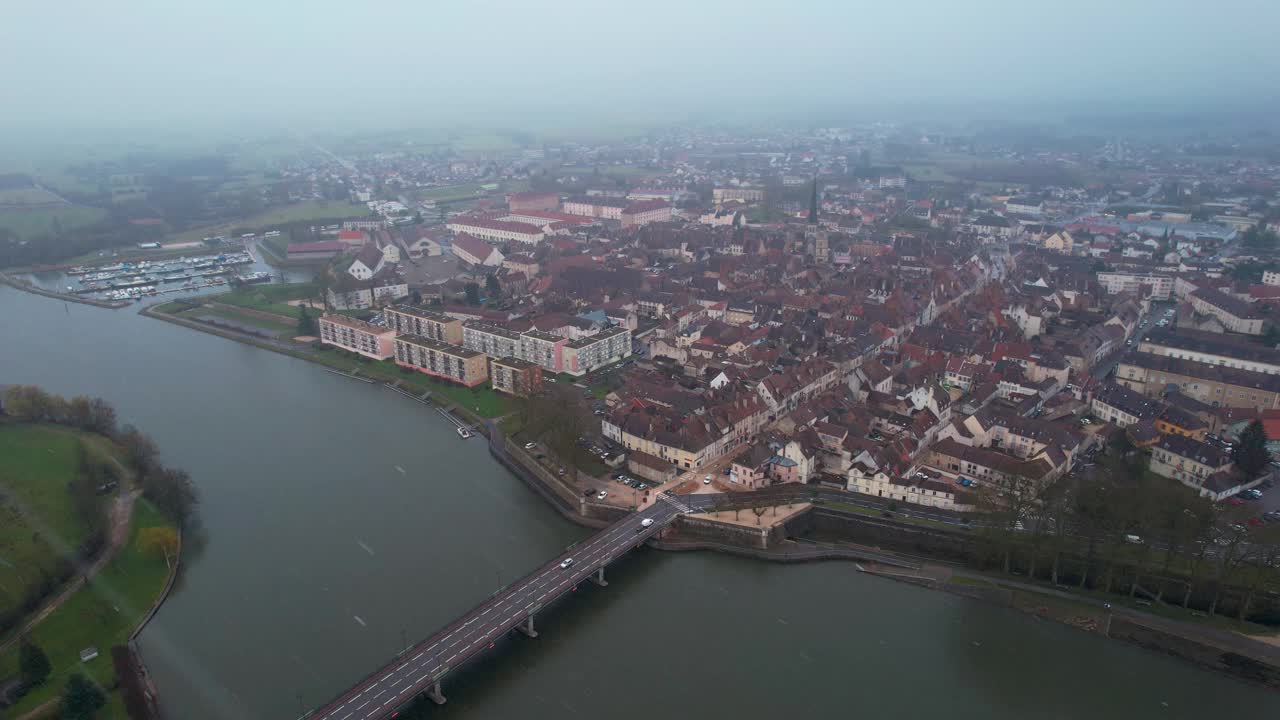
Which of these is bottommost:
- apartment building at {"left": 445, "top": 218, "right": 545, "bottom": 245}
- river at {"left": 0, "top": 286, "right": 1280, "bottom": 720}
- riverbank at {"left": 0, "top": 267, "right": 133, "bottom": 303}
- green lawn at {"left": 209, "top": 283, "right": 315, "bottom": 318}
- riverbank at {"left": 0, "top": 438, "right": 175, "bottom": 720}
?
river at {"left": 0, "top": 286, "right": 1280, "bottom": 720}

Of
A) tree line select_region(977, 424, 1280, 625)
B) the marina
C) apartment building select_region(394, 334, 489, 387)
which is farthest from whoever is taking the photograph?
the marina

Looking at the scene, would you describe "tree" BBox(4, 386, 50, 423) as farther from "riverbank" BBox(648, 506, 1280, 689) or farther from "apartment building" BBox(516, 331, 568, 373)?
"riverbank" BBox(648, 506, 1280, 689)

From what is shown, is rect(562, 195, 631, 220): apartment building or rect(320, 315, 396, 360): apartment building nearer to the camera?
rect(320, 315, 396, 360): apartment building

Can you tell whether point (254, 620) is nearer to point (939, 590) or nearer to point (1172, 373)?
point (939, 590)

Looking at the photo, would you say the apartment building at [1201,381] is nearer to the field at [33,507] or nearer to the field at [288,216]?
the field at [33,507]

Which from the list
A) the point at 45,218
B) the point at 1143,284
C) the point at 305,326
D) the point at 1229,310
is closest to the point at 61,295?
the point at 305,326

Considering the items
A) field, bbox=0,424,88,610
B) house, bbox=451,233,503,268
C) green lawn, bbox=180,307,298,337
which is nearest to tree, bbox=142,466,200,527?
field, bbox=0,424,88,610

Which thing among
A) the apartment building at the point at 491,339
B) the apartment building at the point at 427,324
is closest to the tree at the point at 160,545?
the apartment building at the point at 491,339

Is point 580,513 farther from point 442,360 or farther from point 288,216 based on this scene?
point 288,216

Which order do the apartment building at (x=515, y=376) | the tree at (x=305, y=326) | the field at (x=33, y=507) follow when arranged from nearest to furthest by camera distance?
the field at (x=33, y=507) → the apartment building at (x=515, y=376) → the tree at (x=305, y=326)
